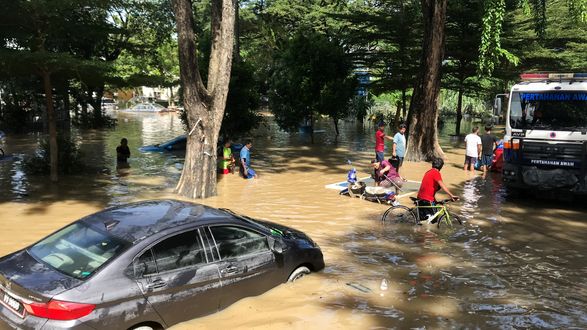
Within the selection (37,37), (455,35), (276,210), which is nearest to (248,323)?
(276,210)

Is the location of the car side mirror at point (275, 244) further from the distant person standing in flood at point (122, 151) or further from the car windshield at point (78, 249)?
the distant person standing in flood at point (122, 151)

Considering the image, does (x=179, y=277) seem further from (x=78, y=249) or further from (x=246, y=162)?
(x=246, y=162)

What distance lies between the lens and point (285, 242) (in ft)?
20.8

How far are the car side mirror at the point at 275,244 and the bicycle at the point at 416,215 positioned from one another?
4.63 meters

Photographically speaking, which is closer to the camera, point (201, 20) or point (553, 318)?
point (553, 318)

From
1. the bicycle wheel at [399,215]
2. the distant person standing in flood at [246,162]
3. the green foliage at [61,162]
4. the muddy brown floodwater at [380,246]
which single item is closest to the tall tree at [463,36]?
the muddy brown floodwater at [380,246]

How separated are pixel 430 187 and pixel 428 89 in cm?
1100

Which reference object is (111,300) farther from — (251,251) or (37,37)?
(37,37)

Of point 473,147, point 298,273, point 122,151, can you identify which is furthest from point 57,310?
point 473,147

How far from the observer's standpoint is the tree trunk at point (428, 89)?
763 inches

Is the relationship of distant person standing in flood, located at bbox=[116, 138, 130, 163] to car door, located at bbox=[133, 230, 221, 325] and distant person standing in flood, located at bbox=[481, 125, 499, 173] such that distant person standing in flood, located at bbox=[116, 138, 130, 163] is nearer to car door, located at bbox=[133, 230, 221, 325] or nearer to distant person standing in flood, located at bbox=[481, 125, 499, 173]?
A: distant person standing in flood, located at bbox=[481, 125, 499, 173]

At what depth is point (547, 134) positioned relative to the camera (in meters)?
12.0

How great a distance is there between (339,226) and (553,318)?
16.3 ft

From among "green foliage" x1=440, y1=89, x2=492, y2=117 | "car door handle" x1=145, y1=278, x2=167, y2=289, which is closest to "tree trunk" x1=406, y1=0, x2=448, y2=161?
"car door handle" x1=145, y1=278, x2=167, y2=289
